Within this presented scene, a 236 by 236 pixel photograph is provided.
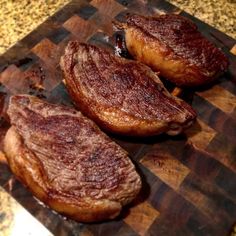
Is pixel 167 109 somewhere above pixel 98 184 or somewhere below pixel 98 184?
above

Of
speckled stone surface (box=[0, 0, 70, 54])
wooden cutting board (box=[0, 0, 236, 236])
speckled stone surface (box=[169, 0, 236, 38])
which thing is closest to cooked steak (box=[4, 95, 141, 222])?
wooden cutting board (box=[0, 0, 236, 236])

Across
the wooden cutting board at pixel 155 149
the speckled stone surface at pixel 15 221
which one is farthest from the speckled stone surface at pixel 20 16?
the speckled stone surface at pixel 15 221

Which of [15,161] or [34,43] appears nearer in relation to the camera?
[15,161]

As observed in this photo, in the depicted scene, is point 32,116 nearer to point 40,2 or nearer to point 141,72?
point 141,72

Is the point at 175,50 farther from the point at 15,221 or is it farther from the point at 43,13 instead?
the point at 15,221

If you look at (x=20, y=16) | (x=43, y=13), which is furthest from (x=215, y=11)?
(x=20, y=16)

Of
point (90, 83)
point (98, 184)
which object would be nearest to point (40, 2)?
point (90, 83)

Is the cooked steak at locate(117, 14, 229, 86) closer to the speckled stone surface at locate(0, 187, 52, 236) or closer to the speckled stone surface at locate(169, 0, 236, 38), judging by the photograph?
the speckled stone surface at locate(169, 0, 236, 38)
